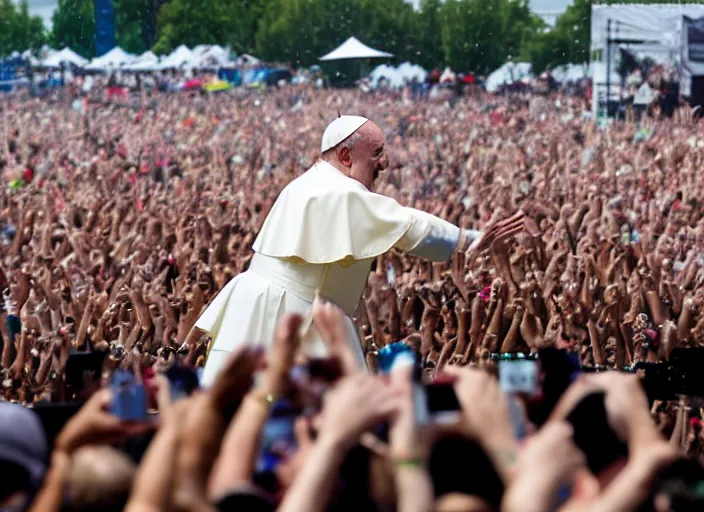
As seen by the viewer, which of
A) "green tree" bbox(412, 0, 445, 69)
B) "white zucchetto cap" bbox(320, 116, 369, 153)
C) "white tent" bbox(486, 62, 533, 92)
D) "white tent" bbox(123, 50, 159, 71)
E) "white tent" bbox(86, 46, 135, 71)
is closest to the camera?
"white zucchetto cap" bbox(320, 116, 369, 153)

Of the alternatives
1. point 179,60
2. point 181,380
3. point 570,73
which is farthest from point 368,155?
point 179,60

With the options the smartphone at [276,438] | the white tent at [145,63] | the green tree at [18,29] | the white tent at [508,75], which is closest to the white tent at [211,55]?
the white tent at [145,63]

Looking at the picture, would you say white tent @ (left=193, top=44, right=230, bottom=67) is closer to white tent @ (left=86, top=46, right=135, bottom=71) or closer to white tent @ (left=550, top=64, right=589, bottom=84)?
white tent @ (left=86, top=46, right=135, bottom=71)

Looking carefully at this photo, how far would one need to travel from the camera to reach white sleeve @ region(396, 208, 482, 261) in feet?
17.4

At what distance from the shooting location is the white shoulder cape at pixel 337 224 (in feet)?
17.5

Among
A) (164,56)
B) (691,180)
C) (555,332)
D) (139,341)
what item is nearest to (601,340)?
(555,332)

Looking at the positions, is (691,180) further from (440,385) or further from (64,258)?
(440,385)

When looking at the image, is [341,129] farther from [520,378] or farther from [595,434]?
[595,434]

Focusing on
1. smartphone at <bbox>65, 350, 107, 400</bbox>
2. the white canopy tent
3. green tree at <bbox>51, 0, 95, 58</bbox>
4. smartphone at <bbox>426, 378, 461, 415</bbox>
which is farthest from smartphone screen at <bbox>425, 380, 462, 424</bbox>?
green tree at <bbox>51, 0, 95, 58</bbox>

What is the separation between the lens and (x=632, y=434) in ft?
9.18

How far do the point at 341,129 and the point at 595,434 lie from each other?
2704 millimetres

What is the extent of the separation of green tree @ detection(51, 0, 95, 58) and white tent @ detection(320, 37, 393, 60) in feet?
12.9

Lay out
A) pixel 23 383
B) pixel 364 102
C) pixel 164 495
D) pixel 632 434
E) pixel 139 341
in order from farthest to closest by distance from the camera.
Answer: pixel 364 102 < pixel 139 341 < pixel 23 383 < pixel 632 434 < pixel 164 495

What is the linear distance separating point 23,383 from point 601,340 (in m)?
2.87
